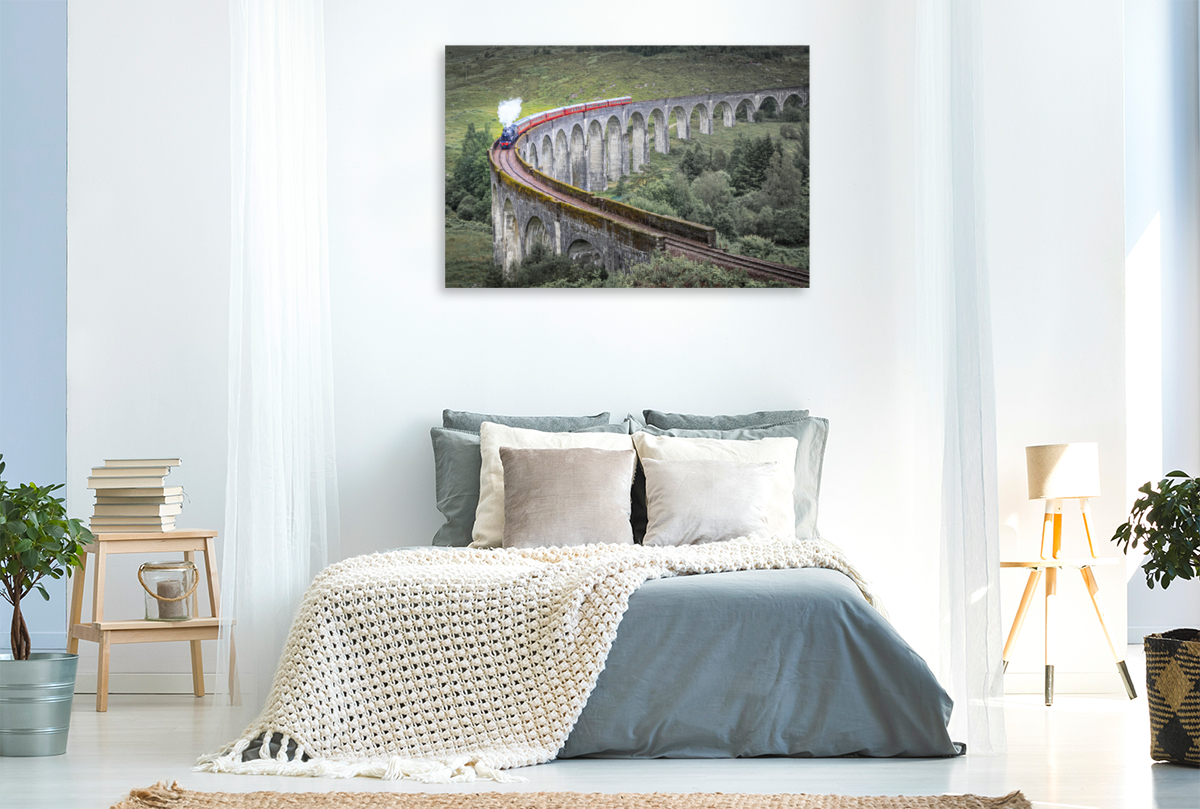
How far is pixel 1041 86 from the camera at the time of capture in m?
4.06

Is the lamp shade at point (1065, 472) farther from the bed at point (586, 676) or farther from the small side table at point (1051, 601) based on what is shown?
the bed at point (586, 676)

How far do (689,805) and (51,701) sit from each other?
72.5 inches

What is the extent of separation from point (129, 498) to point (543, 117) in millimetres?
2126

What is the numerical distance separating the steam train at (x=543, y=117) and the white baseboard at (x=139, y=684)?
7.91ft

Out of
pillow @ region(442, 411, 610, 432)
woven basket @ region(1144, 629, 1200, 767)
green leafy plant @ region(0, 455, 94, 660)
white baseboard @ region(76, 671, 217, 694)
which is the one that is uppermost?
pillow @ region(442, 411, 610, 432)

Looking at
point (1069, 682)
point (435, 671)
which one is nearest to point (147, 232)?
point (435, 671)

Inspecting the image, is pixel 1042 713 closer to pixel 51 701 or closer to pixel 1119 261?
pixel 1119 261

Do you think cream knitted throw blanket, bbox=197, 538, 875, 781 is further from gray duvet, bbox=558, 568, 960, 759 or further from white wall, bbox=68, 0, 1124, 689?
white wall, bbox=68, 0, 1124, 689

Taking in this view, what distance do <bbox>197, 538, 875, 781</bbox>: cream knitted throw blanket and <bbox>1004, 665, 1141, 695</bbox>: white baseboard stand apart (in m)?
1.86

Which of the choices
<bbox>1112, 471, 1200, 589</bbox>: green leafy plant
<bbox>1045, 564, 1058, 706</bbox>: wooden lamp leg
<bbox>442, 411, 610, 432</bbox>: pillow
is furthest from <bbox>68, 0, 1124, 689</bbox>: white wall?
<bbox>1112, 471, 1200, 589</bbox>: green leafy plant

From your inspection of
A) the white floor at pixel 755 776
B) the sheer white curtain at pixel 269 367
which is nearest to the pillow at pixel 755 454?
the white floor at pixel 755 776

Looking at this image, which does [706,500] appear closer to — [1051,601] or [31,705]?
[1051,601]

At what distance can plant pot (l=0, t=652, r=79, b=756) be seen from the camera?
290 cm

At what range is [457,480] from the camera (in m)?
3.86
